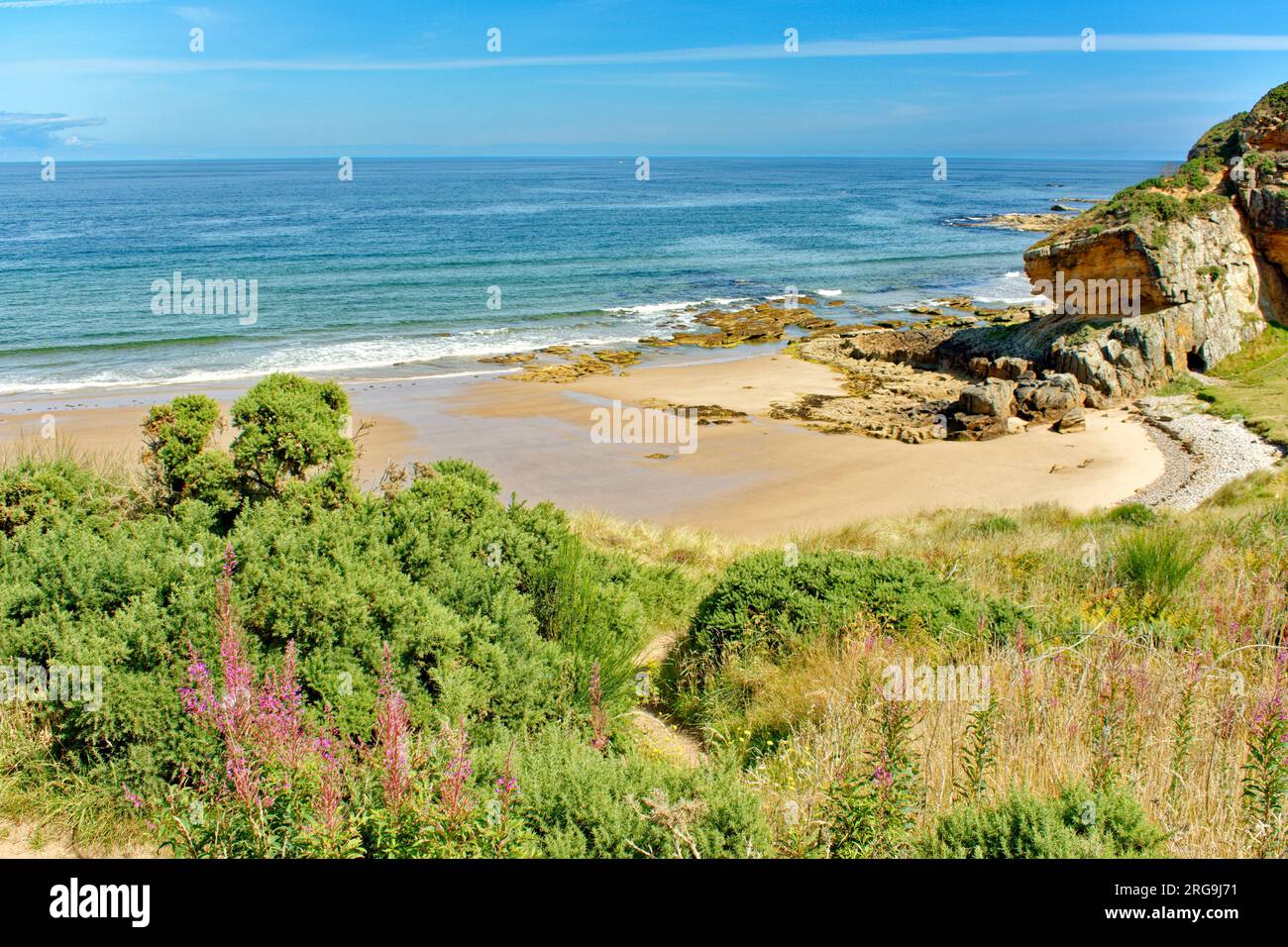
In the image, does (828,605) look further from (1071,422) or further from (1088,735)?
(1071,422)

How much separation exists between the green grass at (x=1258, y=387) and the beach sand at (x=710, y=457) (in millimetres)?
2459

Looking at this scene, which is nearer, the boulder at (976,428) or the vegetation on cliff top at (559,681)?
the vegetation on cliff top at (559,681)

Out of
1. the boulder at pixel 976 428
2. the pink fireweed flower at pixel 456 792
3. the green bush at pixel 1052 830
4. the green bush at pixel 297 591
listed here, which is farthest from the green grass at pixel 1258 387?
the pink fireweed flower at pixel 456 792

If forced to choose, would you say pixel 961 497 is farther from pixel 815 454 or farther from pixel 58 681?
pixel 58 681

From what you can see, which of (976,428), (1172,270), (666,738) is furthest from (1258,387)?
(666,738)

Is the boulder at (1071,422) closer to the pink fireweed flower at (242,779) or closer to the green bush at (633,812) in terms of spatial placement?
the green bush at (633,812)

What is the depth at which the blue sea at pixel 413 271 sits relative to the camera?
32562 mm

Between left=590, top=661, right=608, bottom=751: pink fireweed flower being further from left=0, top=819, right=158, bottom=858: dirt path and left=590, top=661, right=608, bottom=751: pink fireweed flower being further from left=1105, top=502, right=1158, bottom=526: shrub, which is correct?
left=1105, top=502, right=1158, bottom=526: shrub

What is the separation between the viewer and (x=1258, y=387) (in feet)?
82.1

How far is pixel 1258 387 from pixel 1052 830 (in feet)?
88.0
